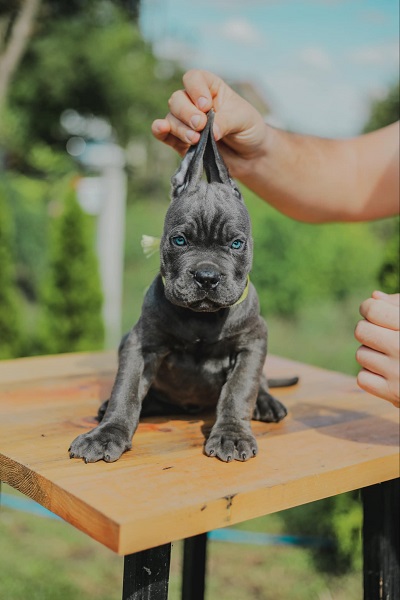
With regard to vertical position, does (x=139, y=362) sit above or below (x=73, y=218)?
above

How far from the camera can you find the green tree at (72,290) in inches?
251

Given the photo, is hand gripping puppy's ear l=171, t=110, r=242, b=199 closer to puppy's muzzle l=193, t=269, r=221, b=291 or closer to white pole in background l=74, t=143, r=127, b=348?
puppy's muzzle l=193, t=269, r=221, b=291

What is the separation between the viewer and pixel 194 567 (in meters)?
2.68

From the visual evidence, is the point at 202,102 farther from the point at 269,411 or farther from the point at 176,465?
the point at 176,465

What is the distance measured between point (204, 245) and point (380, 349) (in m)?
0.54

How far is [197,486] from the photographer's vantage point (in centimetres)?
158

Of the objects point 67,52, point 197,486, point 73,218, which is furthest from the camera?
point 67,52

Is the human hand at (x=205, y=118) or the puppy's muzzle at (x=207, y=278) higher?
the human hand at (x=205, y=118)

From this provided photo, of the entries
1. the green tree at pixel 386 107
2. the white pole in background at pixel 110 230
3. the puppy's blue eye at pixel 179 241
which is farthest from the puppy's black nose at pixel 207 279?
the green tree at pixel 386 107

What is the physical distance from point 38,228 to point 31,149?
6.34 m

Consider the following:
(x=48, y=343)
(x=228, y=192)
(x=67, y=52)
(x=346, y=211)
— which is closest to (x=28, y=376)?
(x=228, y=192)

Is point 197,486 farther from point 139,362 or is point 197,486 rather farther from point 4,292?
point 4,292

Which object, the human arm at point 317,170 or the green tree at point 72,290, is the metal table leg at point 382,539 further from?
the green tree at point 72,290

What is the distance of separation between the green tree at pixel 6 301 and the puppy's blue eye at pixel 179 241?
502 cm
